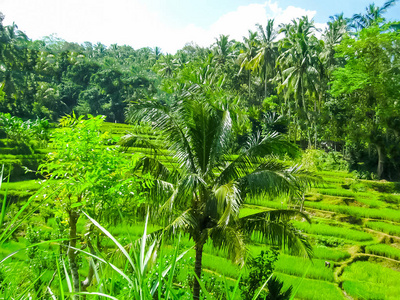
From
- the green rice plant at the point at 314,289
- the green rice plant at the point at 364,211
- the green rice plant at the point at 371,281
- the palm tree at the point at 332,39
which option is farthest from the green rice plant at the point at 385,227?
the palm tree at the point at 332,39

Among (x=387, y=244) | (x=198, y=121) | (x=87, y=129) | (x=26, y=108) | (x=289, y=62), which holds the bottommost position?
(x=387, y=244)

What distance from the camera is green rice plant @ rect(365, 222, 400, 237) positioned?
12195 millimetres

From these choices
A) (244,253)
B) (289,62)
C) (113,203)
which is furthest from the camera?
(289,62)

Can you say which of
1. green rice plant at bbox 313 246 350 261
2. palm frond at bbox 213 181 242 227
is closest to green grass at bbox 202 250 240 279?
green rice plant at bbox 313 246 350 261

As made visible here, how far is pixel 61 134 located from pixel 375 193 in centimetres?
1531

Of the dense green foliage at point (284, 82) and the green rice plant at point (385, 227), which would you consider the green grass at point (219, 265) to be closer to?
the dense green foliage at point (284, 82)

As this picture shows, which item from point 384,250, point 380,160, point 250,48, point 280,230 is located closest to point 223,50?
point 250,48

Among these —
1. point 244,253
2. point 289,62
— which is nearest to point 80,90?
point 289,62

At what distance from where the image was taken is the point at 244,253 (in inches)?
193

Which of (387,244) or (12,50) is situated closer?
(387,244)

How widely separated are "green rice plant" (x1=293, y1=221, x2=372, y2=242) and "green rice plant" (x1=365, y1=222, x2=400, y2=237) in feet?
2.42

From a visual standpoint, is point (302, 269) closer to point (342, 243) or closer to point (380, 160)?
point (342, 243)

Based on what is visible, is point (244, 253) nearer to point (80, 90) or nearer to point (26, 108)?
point (26, 108)

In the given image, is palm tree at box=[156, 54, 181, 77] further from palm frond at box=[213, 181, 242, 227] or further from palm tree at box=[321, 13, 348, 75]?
palm frond at box=[213, 181, 242, 227]
